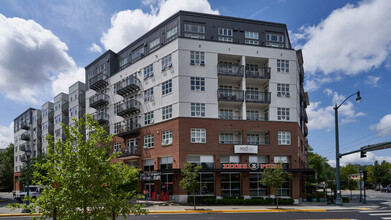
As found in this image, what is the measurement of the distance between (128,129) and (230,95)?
614 inches

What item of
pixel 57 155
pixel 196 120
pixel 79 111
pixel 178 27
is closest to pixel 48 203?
pixel 57 155

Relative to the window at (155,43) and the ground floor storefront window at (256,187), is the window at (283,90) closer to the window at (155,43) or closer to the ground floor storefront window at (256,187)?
the ground floor storefront window at (256,187)

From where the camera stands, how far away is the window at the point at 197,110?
3641cm

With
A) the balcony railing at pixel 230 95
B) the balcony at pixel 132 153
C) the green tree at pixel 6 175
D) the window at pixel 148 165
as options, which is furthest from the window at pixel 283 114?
the green tree at pixel 6 175

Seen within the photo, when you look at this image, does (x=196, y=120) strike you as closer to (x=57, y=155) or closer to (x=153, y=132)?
(x=153, y=132)

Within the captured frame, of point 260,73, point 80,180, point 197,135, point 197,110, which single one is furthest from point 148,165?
point 80,180

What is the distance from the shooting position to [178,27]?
3972cm

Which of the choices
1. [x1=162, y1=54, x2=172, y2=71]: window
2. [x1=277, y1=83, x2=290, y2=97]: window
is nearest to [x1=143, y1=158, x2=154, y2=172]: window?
[x1=162, y1=54, x2=172, y2=71]: window

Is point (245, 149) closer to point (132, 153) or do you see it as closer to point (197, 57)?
point (197, 57)

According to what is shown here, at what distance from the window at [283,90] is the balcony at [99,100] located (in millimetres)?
26356

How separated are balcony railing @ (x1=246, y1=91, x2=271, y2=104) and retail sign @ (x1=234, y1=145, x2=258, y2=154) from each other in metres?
5.58

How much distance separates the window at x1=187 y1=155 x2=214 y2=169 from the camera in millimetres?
35728

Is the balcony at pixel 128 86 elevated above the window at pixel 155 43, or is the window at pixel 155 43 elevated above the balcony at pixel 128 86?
the window at pixel 155 43

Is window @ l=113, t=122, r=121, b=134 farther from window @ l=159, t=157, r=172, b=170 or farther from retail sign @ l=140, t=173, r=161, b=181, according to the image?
retail sign @ l=140, t=173, r=161, b=181
